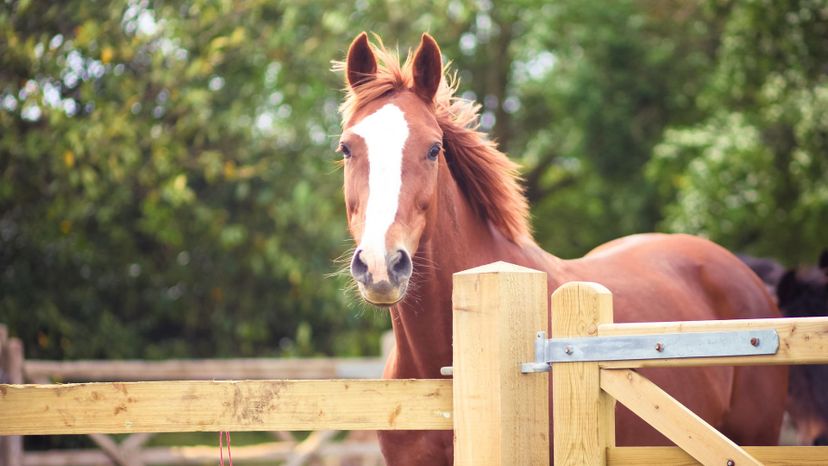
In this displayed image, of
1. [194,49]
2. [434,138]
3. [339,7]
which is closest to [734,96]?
[339,7]

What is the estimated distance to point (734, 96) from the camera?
14.0 metres

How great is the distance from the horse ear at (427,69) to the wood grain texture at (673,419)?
1709mm

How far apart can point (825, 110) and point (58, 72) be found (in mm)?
8417

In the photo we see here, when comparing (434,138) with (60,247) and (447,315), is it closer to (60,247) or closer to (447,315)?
(447,315)

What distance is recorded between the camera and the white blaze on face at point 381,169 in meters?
3.07

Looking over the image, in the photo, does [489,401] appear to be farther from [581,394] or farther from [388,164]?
[388,164]

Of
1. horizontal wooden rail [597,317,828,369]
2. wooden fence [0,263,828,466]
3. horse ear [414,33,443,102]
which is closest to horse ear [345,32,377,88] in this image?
horse ear [414,33,443,102]

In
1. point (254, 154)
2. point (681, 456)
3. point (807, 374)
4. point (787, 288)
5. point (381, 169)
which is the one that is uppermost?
point (254, 154)

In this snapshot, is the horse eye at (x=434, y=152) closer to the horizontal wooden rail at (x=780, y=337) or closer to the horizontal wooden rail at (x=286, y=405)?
the horizontal wooden rail at (x=286, y=405)

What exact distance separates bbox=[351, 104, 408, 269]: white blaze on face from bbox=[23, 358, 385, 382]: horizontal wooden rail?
15.9 feet

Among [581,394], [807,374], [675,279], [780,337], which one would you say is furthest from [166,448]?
[780,337]

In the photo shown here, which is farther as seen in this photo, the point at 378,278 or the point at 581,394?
the point at 378,278

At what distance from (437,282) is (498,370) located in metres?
1.14

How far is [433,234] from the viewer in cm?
365
